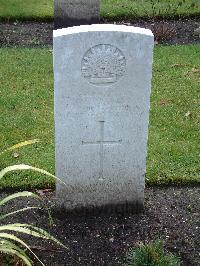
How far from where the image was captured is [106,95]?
175 inches

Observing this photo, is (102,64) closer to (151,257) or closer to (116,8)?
(151,257)

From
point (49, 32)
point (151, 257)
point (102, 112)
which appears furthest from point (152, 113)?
point (49, 32)

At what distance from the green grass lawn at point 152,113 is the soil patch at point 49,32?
395 mm

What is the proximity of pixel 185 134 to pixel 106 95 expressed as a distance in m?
2.05

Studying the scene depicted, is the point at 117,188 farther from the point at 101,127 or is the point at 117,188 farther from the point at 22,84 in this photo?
the point at 22,84

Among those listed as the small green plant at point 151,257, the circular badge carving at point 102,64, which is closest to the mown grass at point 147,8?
the circular badge carving at point 102,64

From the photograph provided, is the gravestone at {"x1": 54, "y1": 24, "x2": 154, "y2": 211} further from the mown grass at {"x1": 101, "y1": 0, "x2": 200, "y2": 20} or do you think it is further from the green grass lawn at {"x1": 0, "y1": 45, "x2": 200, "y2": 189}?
the mown grass at {"x1": 101, "y1": 0, "x2": 200, "y2": 20}

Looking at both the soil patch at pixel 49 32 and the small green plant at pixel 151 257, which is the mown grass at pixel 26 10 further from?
the small green plant at pixel 151 257

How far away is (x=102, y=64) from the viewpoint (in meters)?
4.37

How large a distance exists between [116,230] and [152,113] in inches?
93.2

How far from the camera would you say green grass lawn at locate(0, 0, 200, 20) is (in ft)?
32.7

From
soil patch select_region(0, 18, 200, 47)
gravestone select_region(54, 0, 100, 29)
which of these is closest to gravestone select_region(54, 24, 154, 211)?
soil patch select_region(0, 18, 200, 47)

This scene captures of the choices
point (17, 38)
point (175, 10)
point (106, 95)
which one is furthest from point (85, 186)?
point (175, 10)

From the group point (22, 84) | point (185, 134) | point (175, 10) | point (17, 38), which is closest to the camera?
point (185, 134)
